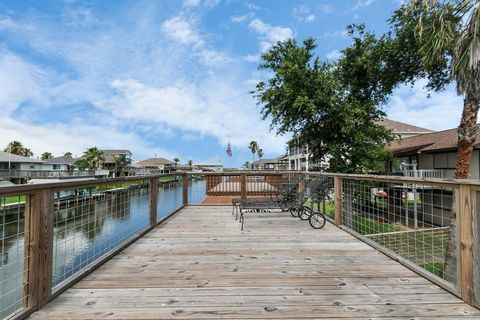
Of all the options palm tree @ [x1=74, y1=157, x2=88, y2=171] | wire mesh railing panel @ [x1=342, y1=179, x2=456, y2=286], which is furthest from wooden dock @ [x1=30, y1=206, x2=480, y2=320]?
palm tree @ [x1=74, y1=157, x2=88, y2=171]

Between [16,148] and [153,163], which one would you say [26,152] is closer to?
[16,148]

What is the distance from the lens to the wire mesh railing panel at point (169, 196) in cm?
568

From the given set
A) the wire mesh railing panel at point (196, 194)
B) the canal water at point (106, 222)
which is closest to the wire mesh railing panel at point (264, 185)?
the wire mesh railing panel at point (196, 194)

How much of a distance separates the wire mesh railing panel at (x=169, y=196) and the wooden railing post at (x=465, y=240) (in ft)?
15.1

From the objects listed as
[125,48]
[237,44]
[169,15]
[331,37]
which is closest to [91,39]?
[125,48]

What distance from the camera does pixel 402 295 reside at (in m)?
2.27

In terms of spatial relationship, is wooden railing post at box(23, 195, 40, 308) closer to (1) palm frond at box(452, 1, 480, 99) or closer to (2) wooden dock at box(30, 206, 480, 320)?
(2) wooden dock at box(30, 206, 480, 320)

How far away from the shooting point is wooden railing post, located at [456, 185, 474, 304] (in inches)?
86.0

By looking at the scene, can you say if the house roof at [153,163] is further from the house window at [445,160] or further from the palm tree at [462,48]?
the palm tree at [462,48]

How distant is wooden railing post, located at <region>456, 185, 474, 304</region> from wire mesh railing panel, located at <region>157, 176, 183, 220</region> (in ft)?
15.1

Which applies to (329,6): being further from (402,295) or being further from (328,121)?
(402,295)

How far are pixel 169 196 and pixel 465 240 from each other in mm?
5464

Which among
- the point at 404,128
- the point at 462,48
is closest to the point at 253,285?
the point at 462,48

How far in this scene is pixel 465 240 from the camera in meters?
2.25
